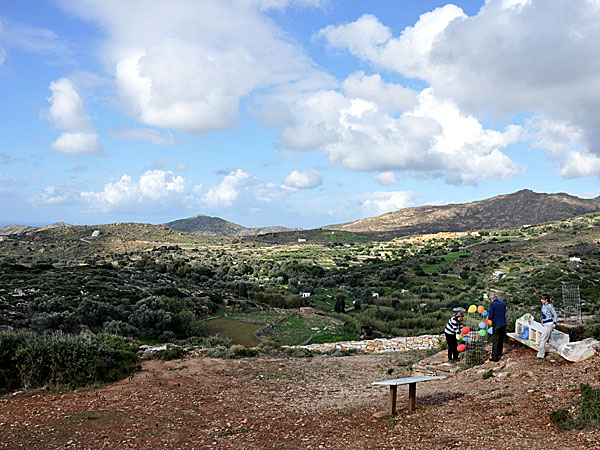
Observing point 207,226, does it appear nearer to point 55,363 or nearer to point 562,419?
point 55,363

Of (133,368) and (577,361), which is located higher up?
(577,361)

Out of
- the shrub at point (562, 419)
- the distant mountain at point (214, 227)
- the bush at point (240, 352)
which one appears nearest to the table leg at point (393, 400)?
the shrub at point (562, 419)

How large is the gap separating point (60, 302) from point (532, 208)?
421 feet

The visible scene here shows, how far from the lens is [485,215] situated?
119250 millimetres

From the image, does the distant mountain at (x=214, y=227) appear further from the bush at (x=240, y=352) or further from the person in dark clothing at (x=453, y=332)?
the person in dark clothing at (x=453, y=332)

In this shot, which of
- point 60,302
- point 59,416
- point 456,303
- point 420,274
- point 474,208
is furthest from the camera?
point 474,208

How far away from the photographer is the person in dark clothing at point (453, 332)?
10.7m

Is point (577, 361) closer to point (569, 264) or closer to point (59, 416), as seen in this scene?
point (59, 416)

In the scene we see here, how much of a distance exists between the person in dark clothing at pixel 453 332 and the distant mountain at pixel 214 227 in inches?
5016

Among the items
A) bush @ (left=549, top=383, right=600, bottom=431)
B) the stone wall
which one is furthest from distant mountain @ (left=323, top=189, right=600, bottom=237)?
bush @ (left=549, top=383, right=600, bottom=431)

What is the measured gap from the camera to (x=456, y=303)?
2752 cm

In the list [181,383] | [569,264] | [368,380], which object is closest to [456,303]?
[569,264]

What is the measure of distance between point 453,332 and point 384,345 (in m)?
5.41

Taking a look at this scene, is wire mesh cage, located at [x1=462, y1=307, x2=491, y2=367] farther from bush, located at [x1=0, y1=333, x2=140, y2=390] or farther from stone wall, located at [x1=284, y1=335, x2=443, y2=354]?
bush, located at [x1=0, y1=333, x2=140, y2=390]
